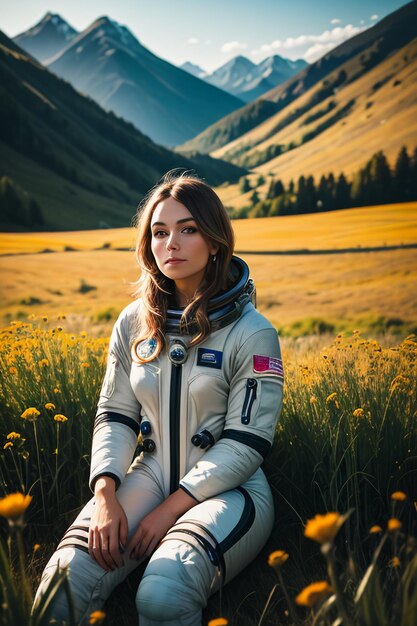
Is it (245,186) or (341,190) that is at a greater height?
(245,186)

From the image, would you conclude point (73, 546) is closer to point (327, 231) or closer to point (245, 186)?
point (327, 231)

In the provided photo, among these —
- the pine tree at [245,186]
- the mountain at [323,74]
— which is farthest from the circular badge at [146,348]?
the pine tree at [245,186]

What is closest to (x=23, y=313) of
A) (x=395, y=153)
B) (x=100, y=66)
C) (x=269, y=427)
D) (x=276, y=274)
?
(x=276, y=274)

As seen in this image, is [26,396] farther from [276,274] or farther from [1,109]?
[1,109]

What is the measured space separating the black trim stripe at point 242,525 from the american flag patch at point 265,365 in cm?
48

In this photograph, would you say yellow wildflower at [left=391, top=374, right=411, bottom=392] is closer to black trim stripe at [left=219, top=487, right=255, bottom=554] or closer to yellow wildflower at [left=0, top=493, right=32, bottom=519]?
black trim stripe at [left=219, top=487, right=255, bottom=554]

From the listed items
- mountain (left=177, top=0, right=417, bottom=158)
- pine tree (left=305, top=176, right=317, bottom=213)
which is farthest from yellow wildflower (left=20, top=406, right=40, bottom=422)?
mountain (left=177, top=0, right=417, bottom=158)

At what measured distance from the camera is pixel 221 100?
183250mm

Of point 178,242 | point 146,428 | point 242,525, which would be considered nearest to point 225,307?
point 178,242

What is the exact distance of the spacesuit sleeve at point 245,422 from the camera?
1.87m

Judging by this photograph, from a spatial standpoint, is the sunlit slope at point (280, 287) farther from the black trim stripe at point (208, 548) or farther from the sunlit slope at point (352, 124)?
the black trim stripe at point (208, 548)

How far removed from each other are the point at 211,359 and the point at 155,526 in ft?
2.19

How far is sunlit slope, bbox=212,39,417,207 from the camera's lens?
6332 millimetres

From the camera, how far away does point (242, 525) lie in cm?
181
